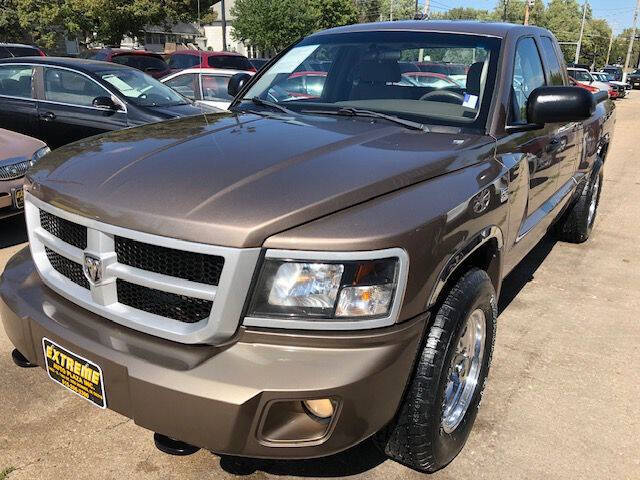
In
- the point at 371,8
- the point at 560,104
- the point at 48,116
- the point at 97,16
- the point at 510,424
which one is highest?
the point at 371,8

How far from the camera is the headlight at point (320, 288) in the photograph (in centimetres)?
183

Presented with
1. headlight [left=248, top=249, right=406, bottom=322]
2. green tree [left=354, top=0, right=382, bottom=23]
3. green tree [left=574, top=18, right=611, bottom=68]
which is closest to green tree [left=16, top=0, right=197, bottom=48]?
headlight [left=248, top=249, right=406, bottom=322]

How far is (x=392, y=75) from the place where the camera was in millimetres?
3342

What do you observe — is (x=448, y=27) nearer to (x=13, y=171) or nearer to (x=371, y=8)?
(x=13, y=171)

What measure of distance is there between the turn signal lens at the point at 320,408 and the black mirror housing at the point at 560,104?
191cm

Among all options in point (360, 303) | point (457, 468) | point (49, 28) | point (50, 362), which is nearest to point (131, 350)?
point (50, 362)

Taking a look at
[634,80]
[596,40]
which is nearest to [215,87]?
[634,80]

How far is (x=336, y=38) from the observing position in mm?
3729

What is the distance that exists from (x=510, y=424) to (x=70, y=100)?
687cm

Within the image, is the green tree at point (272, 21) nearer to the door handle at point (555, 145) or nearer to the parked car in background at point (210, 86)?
the parked car in background at point (210, 86)

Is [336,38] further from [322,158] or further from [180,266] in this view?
[180,266]

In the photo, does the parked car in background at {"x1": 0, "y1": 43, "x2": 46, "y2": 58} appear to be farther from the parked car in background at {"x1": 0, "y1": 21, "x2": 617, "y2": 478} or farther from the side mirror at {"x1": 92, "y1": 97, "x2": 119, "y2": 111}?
the parked car in background at {"x1": 0, "y1": 21, "x2": 617, "y2": 478}

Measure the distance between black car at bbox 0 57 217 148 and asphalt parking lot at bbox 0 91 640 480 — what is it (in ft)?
15.0

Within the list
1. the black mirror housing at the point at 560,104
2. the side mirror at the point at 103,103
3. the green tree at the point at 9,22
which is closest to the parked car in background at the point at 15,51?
the side mirror at the point at 103,103
